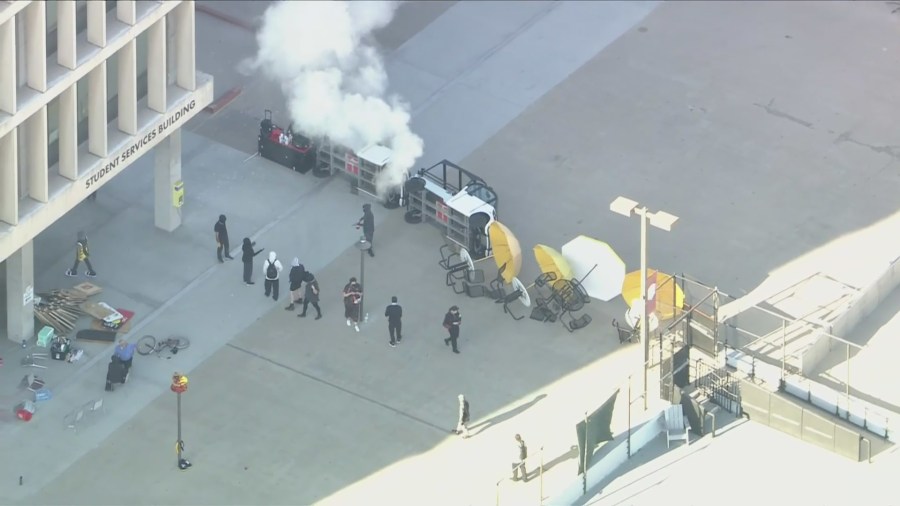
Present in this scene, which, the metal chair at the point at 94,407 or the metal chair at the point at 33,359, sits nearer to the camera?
the metal chair at the point at 94,407

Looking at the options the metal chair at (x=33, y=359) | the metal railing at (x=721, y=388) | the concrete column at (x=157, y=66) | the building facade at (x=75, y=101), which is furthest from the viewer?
the concrete column at (x=157, y=66)

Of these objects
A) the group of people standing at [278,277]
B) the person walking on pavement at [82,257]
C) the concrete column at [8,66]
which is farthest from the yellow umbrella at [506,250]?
the concrete column at [8,66]

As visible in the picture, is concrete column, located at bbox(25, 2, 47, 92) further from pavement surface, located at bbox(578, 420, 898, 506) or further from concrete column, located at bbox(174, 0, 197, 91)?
pavement surface, located at bbox(578, 420, 898, 506)

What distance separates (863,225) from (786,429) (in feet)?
29.1

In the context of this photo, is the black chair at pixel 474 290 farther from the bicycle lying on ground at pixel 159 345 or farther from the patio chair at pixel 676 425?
the patio chair at pixel 676 425

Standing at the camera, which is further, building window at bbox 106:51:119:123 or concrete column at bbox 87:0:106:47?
building window at bbox 106:51:119:123

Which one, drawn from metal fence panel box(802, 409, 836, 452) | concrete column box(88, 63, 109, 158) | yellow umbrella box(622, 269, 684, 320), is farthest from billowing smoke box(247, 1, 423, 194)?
metal fence panel box(802, 409, 836, 452)

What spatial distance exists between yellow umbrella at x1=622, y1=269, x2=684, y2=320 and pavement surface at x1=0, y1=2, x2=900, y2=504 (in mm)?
769

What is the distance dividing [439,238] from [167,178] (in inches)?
249

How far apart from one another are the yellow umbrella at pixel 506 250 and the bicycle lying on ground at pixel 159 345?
7.09 m

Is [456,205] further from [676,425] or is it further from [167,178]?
[676,425]

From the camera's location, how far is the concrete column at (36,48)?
43.0 m

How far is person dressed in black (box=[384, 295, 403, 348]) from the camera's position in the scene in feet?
155

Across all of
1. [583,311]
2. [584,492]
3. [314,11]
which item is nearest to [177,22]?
[314,11]
